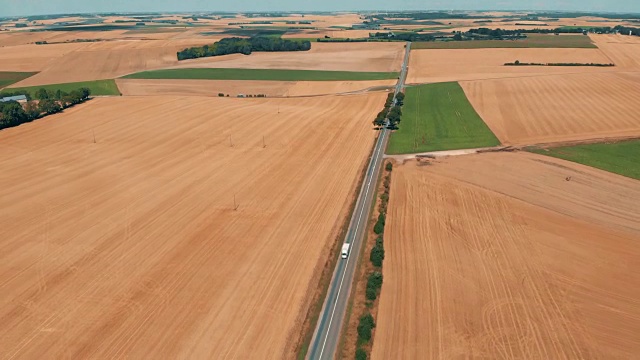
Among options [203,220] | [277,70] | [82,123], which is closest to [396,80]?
[277,70]

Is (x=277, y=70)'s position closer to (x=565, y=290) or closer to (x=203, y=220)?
(x=203, y=220)

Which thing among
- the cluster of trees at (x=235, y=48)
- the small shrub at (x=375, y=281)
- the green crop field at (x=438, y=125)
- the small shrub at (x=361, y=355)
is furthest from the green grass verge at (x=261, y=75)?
the small shrub at (x=361, y=355)

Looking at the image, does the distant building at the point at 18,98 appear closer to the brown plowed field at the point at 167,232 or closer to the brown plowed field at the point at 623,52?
the brown plowed field at the point at 167,232

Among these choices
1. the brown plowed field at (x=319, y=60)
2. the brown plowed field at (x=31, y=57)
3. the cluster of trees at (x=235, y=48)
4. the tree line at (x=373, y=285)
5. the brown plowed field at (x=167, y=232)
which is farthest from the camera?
the cluster of trees at (x=235, y=48)

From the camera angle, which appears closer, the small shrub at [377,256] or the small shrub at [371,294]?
the small shrub at [371,294]

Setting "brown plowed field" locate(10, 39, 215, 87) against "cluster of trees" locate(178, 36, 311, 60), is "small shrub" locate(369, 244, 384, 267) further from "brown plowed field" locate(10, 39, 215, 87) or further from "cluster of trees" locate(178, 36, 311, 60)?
"cluster of trees" locate(178, 36, 311, 60)

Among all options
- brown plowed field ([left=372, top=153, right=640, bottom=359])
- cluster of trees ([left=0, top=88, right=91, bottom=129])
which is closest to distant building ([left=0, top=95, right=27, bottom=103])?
cluster of trees ([left=0, top=88, right=91, bottom=129])

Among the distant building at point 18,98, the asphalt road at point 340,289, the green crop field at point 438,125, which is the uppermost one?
the distant building at point 18,98
